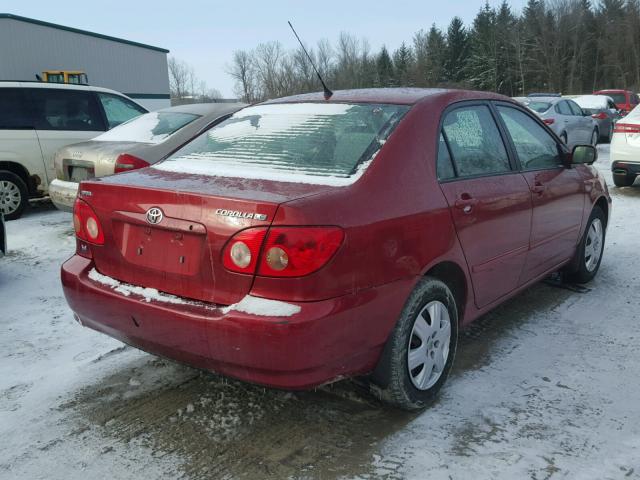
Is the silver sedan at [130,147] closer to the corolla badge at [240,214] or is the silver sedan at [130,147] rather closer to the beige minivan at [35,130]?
the beige minivan at [35,130]

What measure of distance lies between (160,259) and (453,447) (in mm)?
1548

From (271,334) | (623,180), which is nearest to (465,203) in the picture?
(271,334)

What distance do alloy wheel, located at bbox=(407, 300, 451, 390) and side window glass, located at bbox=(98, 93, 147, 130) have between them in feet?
23.2

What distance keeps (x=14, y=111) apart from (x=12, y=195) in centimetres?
112

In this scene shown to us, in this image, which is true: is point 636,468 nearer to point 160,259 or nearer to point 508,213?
point 508,213

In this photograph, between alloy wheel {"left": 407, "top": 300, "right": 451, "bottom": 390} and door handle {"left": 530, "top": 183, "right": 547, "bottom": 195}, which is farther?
door handle {"left": 530, "top": 183, "right": 547, "bottom": 195}

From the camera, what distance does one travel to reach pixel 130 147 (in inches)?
251

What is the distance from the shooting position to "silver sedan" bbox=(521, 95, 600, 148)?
45.0 ft

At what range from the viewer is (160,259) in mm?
2619

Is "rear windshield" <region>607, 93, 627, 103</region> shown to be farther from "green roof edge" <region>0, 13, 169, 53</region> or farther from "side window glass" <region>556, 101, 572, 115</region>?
"green roof edge" <region>0, 13, 169, 53</region>

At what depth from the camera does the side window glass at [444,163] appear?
3.04 metres

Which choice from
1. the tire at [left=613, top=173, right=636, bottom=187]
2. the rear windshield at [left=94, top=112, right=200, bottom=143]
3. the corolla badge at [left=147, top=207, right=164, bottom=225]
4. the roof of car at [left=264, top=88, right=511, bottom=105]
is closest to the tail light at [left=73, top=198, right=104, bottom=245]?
the corolla badge at [left=147, top=207, right=164, bottom=225]

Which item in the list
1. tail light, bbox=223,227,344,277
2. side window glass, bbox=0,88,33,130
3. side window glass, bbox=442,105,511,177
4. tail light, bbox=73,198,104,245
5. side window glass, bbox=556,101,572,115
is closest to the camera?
tail light, bbox=223,227,344,277

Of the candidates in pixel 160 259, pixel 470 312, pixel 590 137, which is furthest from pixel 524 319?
pixel 590 137
